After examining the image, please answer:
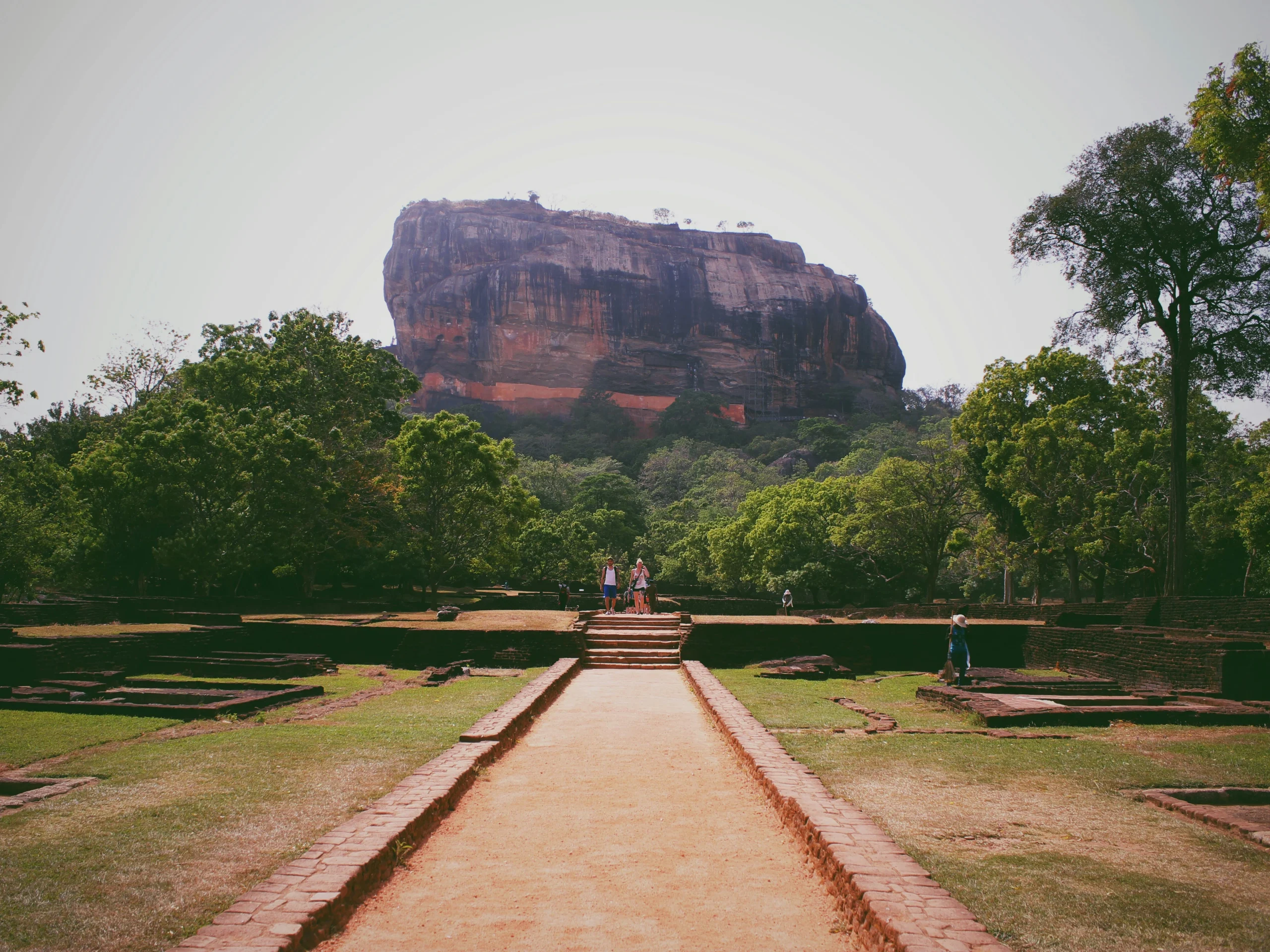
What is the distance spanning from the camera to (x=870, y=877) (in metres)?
3.73

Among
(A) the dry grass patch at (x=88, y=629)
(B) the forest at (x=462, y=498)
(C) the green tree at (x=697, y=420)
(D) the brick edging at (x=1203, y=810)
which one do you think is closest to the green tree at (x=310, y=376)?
(B) the forest at (x=462, y=498)

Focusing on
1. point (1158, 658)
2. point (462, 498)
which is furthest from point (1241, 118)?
Answer: point (462, 498)

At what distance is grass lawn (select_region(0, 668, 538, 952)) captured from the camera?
3.38m

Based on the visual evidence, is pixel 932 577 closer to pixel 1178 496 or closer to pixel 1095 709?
pixel 1178 496

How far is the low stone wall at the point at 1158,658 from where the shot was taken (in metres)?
10.3

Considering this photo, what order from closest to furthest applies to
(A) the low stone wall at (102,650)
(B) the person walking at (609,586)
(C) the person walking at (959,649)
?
(A) the low stone wall at (102,650) → (C) the person walking at (959,649) → (B) the person walking at (609,586)

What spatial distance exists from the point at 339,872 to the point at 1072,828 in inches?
150

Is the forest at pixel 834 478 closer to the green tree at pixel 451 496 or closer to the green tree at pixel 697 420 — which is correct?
the green tree at pixel 451 496

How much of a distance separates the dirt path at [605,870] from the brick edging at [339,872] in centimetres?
9

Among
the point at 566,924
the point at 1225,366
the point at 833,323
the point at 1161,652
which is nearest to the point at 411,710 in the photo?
the point at 566,924

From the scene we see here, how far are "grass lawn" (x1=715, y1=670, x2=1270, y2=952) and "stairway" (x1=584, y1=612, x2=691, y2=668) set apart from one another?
5559 millimetres

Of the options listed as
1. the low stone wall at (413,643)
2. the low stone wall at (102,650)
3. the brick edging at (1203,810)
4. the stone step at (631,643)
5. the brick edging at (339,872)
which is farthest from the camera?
the stone step at (631,643)

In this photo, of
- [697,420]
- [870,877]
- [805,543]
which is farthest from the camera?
[697,420]

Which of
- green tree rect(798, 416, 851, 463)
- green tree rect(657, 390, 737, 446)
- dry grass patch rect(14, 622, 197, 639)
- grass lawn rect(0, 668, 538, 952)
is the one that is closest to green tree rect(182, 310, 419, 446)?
dry grass patch rect(14, 622, 197, 639)
